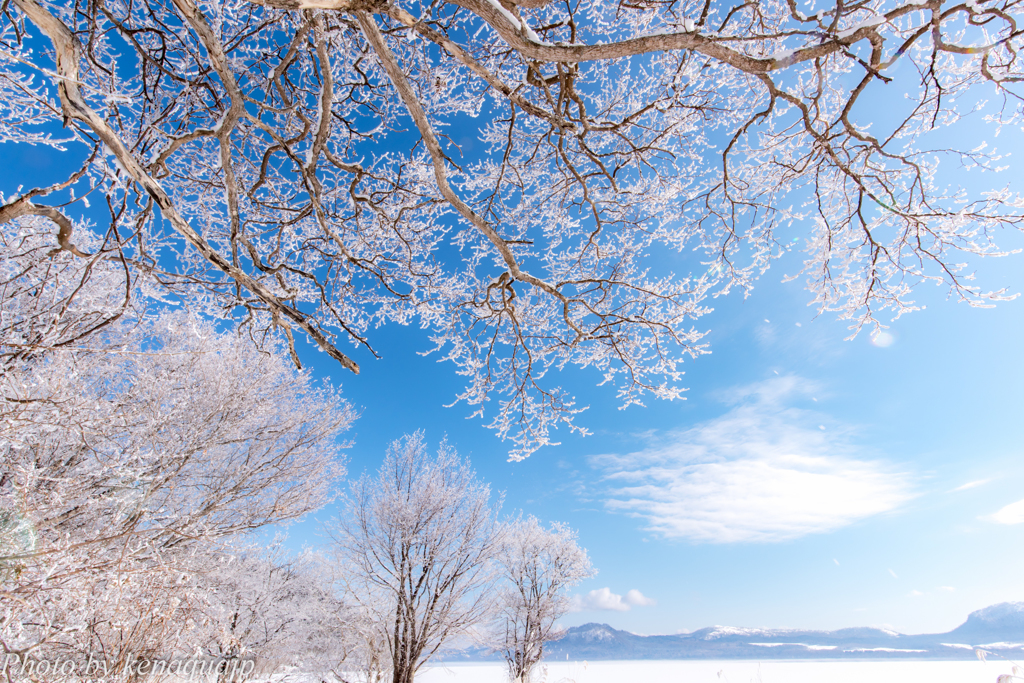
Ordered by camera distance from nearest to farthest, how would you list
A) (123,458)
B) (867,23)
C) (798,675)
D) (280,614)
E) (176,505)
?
(867,23) → (123,458) → (176,505) → (280,614) → (798,675)

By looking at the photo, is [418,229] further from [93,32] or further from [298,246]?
[93,32]

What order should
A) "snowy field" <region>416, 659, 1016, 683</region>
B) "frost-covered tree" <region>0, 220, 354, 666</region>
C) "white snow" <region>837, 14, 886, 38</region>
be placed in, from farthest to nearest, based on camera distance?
"snowy field" <region>416, 659, 1016, 683</region> → "frost-covered tree" <region>0, 220, 354, 666</region> → "white snow" <region>837, 14, 886, 38</region>

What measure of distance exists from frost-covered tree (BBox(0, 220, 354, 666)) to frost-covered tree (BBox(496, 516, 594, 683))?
22.5ft

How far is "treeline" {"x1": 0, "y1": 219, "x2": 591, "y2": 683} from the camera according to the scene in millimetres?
2803

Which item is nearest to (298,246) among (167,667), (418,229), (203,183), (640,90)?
(203,183)

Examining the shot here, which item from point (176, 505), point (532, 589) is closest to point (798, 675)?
point (532, 589)

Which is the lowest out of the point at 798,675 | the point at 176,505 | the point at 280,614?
the point at 798,675

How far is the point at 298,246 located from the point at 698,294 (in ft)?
13.1

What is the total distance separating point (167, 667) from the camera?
3.48 m

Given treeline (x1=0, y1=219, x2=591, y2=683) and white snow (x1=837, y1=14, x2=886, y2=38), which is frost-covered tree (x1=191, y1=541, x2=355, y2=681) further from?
white snow (x1=837, y1=14, x2=886, y2=38)

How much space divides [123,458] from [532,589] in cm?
1226

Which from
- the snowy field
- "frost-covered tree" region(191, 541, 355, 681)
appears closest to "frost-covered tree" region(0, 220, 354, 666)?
"frost-covered tree" region(191, 541, 355, 681)

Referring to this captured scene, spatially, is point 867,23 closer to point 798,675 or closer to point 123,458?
point 123,458

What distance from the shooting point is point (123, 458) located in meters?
4.21
